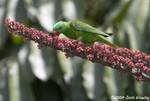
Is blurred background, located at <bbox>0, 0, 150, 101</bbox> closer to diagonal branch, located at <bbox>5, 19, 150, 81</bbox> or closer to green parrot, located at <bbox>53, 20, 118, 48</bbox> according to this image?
green parrot, located at <bbox>53, 20, 118, 48</bbox>

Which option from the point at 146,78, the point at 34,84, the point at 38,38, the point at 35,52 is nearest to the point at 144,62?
the point at 146,78

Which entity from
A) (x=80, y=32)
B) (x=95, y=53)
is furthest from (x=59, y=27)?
(x=95, y=53)

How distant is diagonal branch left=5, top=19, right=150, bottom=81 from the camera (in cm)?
142

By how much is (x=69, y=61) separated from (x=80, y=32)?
148cm

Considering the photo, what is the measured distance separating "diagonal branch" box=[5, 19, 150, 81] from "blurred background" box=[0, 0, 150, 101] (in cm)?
138

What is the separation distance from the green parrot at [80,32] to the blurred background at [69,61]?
3.94ft

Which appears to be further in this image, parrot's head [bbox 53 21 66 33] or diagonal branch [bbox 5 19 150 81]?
parrot's head [bbox 53 21 66 33]

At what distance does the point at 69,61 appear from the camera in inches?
125

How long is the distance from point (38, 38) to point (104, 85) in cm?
155

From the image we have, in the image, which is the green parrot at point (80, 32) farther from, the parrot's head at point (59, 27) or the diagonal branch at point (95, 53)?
the diagonal branch at point (95, 53)

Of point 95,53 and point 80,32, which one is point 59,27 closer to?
point 80,32

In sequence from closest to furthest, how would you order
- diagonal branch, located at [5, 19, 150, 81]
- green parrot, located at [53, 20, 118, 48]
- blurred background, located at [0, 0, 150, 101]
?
diagonal branch, located at [5, 19, 150, 81], green parrot, located at [53, 20, 118, 48], blurred background, located at [0, 0, 150, 101]

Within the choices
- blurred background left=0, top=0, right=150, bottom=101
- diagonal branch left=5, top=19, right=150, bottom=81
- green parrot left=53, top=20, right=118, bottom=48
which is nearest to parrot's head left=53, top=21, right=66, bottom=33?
green parrot left=53, top=20, right=118, bottom=48

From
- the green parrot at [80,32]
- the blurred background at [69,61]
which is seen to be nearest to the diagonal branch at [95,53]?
the green parrot at [80,32]
